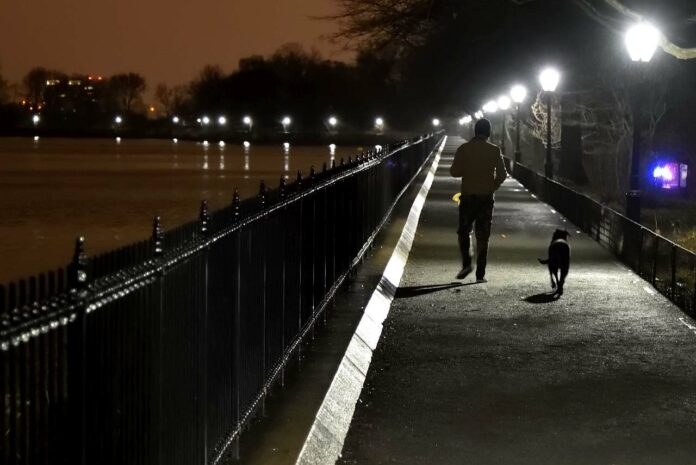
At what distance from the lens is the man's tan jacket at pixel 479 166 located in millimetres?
16734

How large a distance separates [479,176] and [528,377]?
6258mm

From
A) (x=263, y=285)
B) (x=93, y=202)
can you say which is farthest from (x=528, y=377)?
(x=93, y=202)

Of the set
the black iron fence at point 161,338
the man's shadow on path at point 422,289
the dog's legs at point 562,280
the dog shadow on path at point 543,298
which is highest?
the black iron fence at point 161,338

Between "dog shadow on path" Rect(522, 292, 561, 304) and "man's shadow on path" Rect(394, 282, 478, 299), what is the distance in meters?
1.23

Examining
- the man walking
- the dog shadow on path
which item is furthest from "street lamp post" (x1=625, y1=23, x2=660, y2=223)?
the dog shadow on path

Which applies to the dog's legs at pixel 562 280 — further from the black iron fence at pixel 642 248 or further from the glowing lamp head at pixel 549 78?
the glowing lamp head at pixel 549 78

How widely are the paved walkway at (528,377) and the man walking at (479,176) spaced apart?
0.88 m

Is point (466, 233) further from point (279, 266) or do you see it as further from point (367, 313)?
point (279, 266)

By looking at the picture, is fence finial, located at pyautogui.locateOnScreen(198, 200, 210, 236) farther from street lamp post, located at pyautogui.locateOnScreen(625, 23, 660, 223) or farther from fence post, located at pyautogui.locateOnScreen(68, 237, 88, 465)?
street lamp post, located at pyautogui.locateOnScreen(625, 23, 660, 223)

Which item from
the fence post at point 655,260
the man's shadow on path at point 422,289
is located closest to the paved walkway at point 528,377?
the man's shadow on path at point 422,289

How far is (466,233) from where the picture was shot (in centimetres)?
1716

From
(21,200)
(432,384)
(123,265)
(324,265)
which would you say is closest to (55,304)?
(123,265)

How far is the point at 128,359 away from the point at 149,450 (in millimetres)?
528

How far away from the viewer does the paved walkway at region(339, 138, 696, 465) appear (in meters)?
8.56
